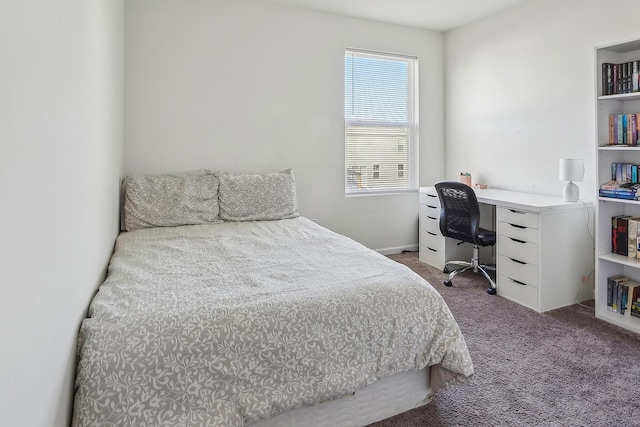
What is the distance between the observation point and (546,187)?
3490mm

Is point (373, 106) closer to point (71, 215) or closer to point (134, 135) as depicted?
point (134, 135)

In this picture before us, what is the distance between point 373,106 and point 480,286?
2237mm

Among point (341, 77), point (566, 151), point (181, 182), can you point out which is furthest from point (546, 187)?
point (181, 182)

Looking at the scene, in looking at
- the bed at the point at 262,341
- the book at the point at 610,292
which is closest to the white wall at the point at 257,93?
the bed at the point at 262,341

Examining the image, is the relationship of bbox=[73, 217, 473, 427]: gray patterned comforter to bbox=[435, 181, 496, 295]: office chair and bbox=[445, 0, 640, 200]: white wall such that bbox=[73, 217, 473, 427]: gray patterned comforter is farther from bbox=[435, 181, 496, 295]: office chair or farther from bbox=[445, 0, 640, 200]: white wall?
bbox=[445, 0, 640, 200]: white wall

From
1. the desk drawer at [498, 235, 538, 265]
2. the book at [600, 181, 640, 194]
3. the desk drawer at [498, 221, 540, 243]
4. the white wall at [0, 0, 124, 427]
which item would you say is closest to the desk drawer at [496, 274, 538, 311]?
the desk drawer at [498, 235, 538, 265]

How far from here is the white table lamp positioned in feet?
9.89

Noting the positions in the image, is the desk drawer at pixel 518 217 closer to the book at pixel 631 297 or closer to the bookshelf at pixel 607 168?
the bookshelf at pixel 607 168

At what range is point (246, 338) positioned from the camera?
133 cm

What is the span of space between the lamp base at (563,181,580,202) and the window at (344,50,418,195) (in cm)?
174

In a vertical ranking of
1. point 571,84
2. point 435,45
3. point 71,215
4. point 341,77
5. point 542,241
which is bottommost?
point 542,241

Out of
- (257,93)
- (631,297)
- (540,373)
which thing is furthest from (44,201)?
(631,297)

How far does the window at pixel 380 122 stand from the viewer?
4.20 metres

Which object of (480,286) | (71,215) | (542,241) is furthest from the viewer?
(480,286)
